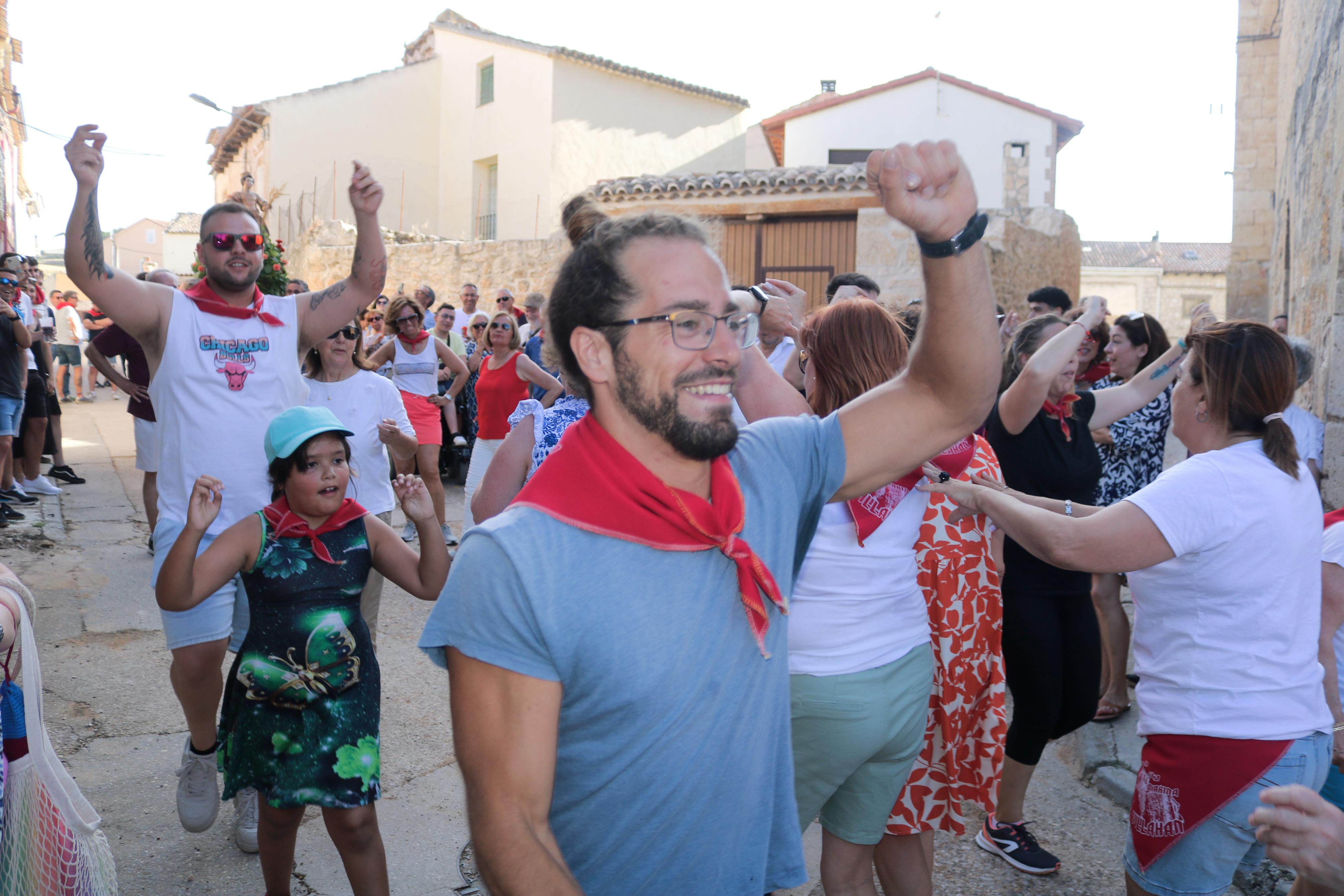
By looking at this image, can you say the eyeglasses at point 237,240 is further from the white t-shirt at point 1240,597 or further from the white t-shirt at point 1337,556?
the white t-shirt at point 1337,556

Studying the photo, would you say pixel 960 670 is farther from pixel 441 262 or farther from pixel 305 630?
pixel 441 262

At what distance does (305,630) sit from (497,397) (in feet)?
14.6

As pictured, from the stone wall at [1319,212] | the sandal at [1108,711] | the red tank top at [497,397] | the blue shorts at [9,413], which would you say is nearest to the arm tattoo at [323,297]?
the red tank top at [497,397]

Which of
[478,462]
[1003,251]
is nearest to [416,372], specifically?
[478,462]

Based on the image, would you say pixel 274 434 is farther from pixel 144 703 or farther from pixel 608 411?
pixel 144 703

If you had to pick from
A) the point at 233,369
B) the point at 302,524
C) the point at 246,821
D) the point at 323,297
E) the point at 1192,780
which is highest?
the point at 323,297

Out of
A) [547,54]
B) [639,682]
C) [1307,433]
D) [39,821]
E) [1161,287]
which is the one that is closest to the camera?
[639,682]

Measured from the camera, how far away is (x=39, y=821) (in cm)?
219

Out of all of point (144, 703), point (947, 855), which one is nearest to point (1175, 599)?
point (947, 855)

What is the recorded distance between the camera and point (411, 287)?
1997cm

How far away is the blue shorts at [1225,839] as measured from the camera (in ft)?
7.50

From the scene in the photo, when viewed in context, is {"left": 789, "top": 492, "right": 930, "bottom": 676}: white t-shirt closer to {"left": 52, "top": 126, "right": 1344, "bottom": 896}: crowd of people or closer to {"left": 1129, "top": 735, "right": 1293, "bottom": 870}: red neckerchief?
{"left": 52, "top": 126, "right": 1344, "bottom": 896}: crowd of people

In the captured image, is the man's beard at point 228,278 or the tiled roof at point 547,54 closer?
the man's beard at point 228,278

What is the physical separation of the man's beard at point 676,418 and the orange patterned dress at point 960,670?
1380 millimetres
